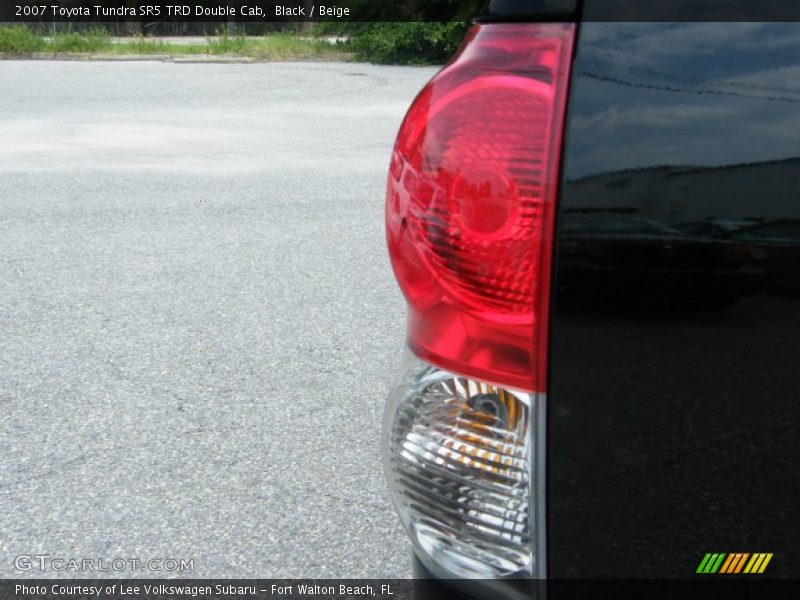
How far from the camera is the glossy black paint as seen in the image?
1089 mm

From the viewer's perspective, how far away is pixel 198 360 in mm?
3996

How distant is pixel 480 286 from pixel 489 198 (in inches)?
4.3

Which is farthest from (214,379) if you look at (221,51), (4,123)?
(221,51)

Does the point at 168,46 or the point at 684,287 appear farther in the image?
the point at 168,46

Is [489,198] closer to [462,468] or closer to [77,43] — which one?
[462,468]

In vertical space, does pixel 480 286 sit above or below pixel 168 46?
above

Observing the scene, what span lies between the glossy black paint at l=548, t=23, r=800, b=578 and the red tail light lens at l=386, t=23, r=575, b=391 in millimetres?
27

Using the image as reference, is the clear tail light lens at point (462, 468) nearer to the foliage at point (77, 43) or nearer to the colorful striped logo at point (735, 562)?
the colorful striped logo at point (735, 562)

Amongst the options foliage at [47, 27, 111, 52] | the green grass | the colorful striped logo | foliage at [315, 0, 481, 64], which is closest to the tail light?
the colorful striped logo

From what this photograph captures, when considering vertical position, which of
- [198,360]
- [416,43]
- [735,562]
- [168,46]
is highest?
[735,562]

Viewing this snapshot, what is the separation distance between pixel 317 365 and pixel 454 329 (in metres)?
2.79

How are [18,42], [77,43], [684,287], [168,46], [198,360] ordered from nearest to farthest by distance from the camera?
1. [684,287]
2. [198,360]
3. [18,42]
4. [77,43]
5. [168,46]

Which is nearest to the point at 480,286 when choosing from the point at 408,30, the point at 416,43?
the point at 416,43

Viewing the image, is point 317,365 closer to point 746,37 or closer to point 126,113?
point 746,37
